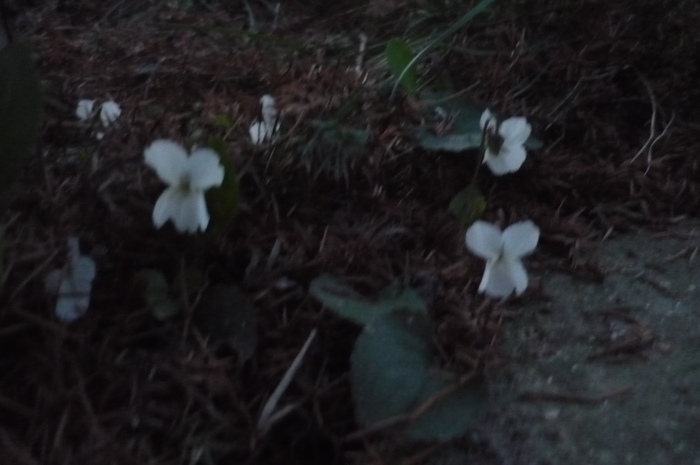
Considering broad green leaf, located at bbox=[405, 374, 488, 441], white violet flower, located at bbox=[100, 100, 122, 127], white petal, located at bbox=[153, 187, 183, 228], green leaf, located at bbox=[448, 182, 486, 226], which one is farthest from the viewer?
white violet flower, located at bbox=[100, 100, 122, 127]

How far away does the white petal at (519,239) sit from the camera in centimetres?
89

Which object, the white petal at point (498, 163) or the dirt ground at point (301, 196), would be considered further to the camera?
the white petal at point (498, 163)

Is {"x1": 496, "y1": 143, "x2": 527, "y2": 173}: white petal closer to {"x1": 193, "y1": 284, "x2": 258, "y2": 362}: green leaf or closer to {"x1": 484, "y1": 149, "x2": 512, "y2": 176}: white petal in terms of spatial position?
{"x1": 484, "y1": 149, "x2": 512, "y2": 176}: white petal

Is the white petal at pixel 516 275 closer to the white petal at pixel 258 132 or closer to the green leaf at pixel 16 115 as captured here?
the white petal at pixel 258 132

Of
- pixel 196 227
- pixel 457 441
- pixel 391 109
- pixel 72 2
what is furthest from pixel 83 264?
pixel 72 2

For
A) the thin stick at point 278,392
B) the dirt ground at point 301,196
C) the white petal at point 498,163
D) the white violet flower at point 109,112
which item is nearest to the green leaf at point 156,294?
Answer: the dirt ground at point 301,196

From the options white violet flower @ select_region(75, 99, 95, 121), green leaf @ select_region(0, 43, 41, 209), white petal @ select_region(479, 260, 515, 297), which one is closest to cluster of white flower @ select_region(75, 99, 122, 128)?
white violet flower @ select_region(75, 99, 95, 121)

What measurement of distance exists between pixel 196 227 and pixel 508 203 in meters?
0.48

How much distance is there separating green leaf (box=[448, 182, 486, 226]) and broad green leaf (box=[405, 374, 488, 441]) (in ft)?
1.03

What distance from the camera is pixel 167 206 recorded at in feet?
2.72

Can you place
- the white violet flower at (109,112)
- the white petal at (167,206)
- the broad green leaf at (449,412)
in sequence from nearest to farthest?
the broad green leaf at (449,412)
the white petal at (167,206)
the white violet flower at (109,112)

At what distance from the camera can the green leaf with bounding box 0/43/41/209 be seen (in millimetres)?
791

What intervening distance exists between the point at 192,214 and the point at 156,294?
0.09 metres

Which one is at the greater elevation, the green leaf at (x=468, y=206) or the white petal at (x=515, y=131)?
the white petal at (x=515, y=131)
